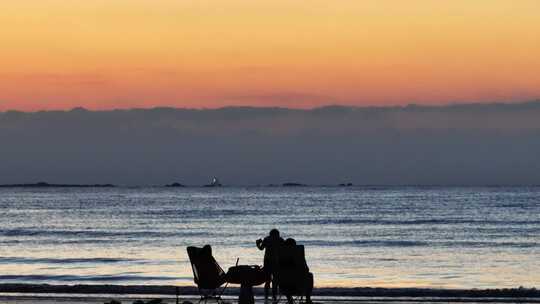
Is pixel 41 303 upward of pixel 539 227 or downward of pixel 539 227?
downward

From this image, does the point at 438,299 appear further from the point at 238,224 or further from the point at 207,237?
the point at 238,224

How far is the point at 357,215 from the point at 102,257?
4432cm

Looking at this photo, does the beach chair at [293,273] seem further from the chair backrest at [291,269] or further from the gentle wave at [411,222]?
the gentle wave at [411,222]

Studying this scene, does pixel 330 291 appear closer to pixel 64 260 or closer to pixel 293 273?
pixel 293 273

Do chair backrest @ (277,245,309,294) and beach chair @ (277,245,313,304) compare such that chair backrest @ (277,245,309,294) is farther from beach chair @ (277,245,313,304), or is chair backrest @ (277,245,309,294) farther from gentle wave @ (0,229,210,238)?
gentle wave @ (0,229,210,238)

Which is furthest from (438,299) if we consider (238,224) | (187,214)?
(187,214)

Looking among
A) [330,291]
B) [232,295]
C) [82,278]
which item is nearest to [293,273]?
[232,295]

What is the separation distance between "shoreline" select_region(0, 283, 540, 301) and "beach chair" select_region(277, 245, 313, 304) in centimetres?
514

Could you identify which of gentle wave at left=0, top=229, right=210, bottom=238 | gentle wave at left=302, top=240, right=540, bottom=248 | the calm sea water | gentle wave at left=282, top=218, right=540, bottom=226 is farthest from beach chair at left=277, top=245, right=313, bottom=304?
gentle wave at left=282, top=218, right=540, bottom=226

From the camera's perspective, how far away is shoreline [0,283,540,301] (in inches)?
897

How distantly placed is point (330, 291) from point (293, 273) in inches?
250

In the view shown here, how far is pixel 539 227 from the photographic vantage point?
6481 cm

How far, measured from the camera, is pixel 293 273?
17625 mm

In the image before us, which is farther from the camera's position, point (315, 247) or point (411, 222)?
point (411, 222)
